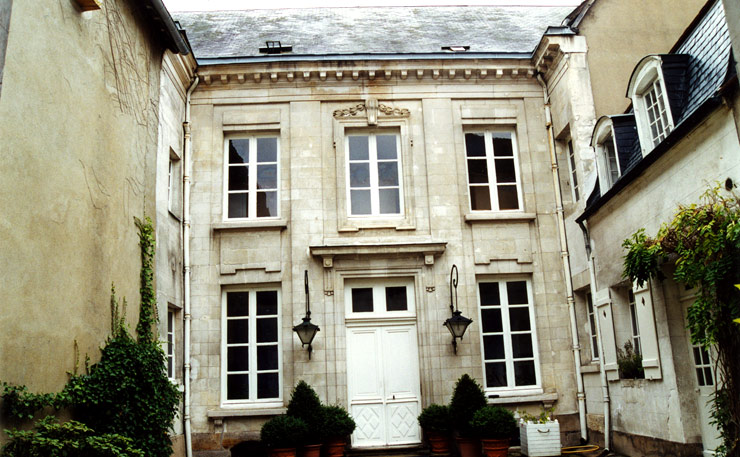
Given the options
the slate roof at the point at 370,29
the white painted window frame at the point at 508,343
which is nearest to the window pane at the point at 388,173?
the slate roof at the point at 370,29

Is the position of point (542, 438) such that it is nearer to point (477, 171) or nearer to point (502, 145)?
point (477, 171)

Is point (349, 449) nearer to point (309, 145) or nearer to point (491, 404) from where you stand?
point (491, 404)

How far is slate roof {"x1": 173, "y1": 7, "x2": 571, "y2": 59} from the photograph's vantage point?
Answer: 1281 centimetres

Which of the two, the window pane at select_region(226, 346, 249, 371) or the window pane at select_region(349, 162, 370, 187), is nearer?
the window pane at select_region(226, 346, 249, 371)

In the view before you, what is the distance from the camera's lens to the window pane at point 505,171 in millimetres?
12023

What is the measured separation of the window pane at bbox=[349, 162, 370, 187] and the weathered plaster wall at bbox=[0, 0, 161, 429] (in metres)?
3.64

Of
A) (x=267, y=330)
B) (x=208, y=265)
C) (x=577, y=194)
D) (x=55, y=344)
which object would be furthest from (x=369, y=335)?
(x=55, y=344)

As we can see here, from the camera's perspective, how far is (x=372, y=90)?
12.0 meters

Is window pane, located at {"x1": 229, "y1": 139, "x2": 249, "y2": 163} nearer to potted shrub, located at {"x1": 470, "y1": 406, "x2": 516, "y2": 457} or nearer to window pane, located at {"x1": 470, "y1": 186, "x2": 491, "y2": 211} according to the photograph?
window pane, located at {"x1": 470, "y1": 186, "x2": 491, "y2": 211}

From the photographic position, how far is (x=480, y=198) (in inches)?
468

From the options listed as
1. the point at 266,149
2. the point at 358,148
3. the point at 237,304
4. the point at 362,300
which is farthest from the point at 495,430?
the point at 266,149

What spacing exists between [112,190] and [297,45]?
5.79 meters

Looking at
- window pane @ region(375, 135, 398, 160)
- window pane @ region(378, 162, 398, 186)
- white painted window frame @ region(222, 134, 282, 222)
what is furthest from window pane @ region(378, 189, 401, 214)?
white painted window frame @ region(222, 134, 282, 222)

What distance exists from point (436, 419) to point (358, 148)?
4.90 m
